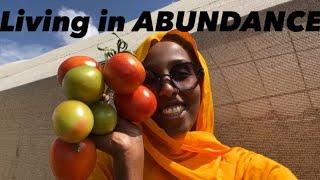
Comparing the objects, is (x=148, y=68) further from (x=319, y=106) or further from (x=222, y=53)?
(x=319, y=106)

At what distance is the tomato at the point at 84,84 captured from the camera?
1.26m

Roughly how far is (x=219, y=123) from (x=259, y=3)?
50 cm

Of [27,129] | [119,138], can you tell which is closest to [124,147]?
[119,138]

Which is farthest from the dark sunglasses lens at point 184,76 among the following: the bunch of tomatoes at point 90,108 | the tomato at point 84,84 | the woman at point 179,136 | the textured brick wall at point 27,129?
the textured brick wall at point 27,129

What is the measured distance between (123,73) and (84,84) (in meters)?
0.10

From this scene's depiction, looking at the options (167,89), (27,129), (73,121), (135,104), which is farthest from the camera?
(27,129)

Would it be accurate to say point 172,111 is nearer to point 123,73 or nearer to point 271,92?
point 123,73

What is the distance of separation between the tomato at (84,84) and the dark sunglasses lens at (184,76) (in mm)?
328

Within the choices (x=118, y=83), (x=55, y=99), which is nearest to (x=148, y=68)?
(x=118, y=83)

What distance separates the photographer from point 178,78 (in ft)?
5.17

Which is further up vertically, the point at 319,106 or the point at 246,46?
the point at 246,46

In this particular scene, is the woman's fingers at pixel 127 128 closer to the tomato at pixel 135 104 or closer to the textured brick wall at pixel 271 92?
the tomato at pixel 135 104

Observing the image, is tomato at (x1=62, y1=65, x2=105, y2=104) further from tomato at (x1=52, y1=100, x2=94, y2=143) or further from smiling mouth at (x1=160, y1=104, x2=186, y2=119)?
smiling mouth at (x1=160, y1=104, x2=186, y2=119)

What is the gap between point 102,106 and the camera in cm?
129
